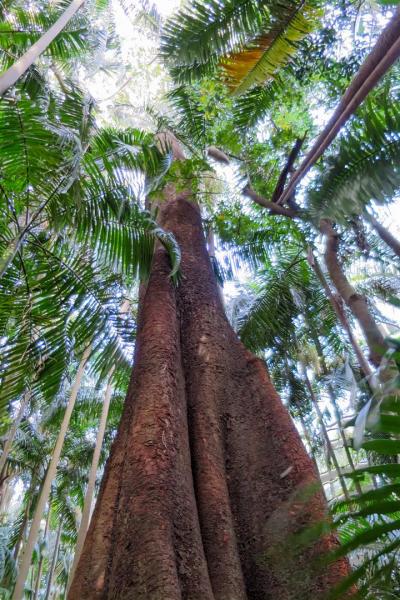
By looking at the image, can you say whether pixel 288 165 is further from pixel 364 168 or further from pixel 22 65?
pixel 22 65

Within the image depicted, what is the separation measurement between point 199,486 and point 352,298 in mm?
1731

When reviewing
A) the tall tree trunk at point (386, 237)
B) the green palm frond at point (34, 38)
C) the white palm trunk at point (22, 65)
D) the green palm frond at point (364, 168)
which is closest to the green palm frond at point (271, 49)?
the green palm frond at point (364, 168)

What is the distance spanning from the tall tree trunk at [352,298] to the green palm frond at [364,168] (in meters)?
0.49

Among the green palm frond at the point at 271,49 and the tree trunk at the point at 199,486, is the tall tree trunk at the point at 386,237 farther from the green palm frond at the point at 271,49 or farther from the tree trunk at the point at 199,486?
the green palm frond at the point at 271,49

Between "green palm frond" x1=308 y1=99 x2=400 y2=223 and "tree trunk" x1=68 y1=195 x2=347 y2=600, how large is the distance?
45.5 inches

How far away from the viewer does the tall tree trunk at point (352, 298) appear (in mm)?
2701

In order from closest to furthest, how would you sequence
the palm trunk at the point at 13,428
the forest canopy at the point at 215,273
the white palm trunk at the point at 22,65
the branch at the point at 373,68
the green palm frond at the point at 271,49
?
the branch at the point at 373,68, the forest canopy at the point at 215,273, the white palm trunk at the point at 22,65, the green palm frond at the point at 271,49, the palm trunk at the point at 13,428

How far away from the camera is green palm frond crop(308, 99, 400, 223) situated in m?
2.83

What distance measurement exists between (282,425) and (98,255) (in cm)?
188

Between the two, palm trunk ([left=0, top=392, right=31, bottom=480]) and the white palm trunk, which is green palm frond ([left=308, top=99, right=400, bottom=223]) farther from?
palm trunk ([left=0, top=392, right=31, bottom=480])

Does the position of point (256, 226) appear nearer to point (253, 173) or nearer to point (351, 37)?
point (253, 173)

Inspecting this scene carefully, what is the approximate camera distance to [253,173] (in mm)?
4895

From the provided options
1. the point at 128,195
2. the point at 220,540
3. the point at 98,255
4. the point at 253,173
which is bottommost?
the point at 220,540

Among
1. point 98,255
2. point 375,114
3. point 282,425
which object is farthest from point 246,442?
point 375,114
